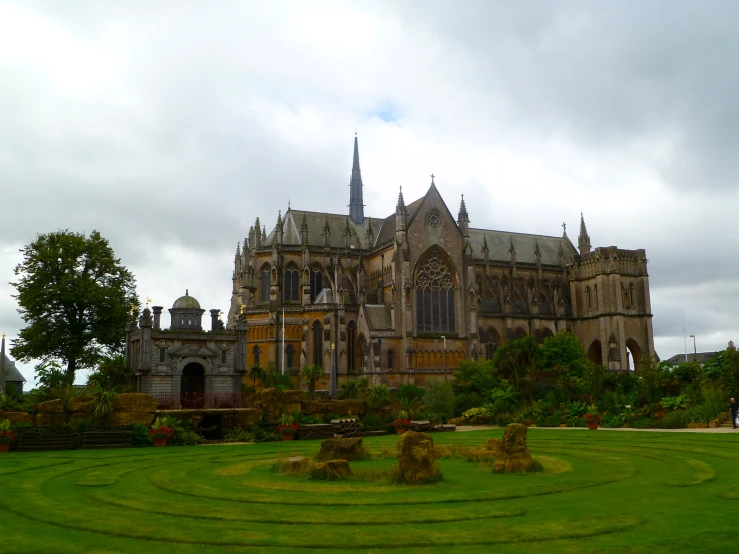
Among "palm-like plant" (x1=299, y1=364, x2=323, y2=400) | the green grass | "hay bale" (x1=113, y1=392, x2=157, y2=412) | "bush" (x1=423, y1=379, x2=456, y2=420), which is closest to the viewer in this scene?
the green grass

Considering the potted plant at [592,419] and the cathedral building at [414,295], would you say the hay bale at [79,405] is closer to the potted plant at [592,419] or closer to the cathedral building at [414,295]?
the potted plant at [592,419]

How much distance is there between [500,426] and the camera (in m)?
38.6

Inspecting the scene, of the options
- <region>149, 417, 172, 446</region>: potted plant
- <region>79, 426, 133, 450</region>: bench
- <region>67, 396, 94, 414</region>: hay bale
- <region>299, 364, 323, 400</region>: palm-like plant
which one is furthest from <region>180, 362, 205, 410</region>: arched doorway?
<region>299, 364, 323, 400</region>: palm-like plant

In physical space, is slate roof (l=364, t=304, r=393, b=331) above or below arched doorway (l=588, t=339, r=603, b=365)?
above

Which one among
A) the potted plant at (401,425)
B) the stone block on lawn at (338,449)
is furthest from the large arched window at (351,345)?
the stone block on lawn at (338,449)

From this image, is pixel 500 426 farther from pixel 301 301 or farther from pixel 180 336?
pixel 301 301

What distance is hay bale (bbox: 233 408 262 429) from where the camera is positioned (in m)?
33.3

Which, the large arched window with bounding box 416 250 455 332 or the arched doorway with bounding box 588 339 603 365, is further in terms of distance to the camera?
the arched doorway with bounding box 588 339 603 365

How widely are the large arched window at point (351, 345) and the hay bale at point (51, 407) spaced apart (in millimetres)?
38590

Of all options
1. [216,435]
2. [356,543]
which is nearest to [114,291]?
[216,435]

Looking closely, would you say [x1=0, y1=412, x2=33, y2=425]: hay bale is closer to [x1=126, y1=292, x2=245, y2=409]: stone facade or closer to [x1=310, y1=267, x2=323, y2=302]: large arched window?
[x1=126, y1=292, x2=245, y2=409]: stone facade

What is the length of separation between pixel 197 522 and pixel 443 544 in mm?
4519

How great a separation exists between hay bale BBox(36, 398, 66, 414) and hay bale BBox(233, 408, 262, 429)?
26.3 ft

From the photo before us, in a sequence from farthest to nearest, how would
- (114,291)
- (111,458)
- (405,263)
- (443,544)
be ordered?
(405,263)
(114,291)
(111,458)
(443,544)
